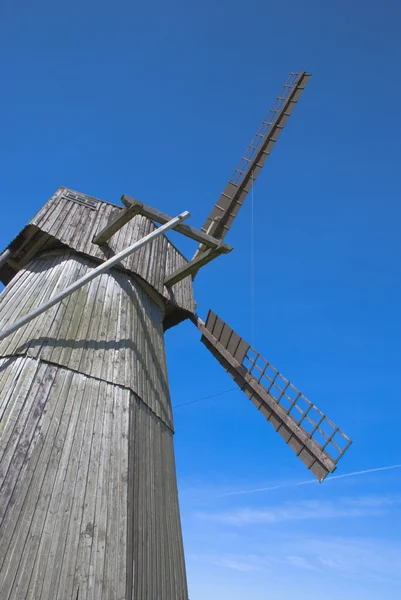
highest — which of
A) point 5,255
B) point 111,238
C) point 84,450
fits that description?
point 111,238

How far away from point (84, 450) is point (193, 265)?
13.7ft

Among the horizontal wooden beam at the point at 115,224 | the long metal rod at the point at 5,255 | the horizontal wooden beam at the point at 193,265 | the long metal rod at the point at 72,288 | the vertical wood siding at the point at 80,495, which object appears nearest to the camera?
the vertical wood siding at the point at 80,495

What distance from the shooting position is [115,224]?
7.83 m

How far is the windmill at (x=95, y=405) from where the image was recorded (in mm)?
4816

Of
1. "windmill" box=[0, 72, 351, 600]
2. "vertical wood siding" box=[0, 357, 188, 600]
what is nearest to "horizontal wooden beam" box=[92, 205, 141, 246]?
"windmill" box=[0, 72, 351, 600]

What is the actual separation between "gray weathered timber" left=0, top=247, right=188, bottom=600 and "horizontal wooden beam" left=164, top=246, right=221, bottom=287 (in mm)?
1222

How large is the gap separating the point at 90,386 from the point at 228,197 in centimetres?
660

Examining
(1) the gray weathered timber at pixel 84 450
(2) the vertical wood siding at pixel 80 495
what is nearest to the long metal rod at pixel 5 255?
(1) the gray weathered timber at pixel 84 450

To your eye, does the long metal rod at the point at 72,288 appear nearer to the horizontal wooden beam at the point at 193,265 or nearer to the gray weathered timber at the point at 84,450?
the gray weathered timber at the point at 84,450

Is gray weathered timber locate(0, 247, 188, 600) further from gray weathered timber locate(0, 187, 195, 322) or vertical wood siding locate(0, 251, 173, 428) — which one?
gray weathered timber locate(0, 187, 195, 322)

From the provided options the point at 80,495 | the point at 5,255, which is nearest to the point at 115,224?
the point at 5,255

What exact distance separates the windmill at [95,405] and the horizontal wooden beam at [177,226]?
0.08 ft

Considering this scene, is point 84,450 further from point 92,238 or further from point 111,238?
A: point 111,238

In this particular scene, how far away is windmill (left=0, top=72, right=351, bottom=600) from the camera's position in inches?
190
